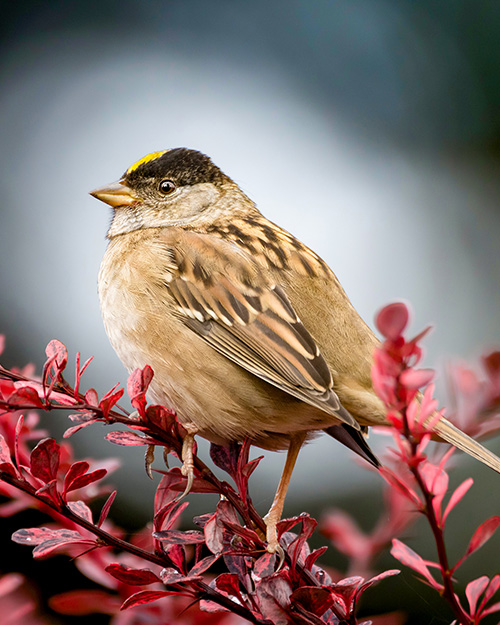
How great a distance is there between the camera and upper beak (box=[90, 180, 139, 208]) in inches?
102

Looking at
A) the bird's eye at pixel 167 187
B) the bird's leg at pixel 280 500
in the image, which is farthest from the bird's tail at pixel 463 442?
the bird's eye at pixel 167 187

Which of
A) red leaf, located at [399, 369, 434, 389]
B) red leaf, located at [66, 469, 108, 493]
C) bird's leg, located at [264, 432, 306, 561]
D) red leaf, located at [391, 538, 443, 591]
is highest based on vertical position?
red leaf, located at [399, 369, 434, 389]

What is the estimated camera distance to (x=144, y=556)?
1.08 m

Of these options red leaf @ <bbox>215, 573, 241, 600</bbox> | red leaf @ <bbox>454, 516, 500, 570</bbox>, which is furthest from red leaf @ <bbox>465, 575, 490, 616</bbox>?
red leaf @ <bbox>215, 573, 241, 600</bbox>

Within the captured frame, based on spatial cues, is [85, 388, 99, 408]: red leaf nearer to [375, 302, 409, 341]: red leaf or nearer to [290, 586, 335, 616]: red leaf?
[290, 586, 335, 616]: red leaf

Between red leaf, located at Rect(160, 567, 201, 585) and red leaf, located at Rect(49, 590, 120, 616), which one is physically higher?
red leaf, located at Rect(160, 567, 201, 585)

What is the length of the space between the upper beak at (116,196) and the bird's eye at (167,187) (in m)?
0.11

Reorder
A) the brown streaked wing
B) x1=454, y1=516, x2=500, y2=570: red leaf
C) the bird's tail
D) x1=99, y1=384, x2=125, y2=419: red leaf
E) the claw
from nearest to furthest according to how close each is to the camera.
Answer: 1. x1=454, y1=516, x2=500, y2=570: red leaf
2. x1=99, y1=384, x2=125, y2=419: red leaf
3. the claw
4. the bird's tail
5. the brown streaked wing

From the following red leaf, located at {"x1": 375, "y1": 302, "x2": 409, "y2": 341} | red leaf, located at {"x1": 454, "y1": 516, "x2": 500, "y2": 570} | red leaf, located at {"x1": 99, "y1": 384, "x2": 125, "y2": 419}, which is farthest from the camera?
red leaf, located at {"x1": 99, "y1": 384, "x2": 125, "y2": 419}

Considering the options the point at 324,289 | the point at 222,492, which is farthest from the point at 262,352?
the point at 222,492

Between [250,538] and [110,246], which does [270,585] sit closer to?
[250,538]

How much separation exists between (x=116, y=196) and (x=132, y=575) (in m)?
1.77

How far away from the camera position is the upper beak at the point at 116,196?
2.58 meters

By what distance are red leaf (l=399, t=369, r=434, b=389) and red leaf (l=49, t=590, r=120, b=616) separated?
71 centimetres
